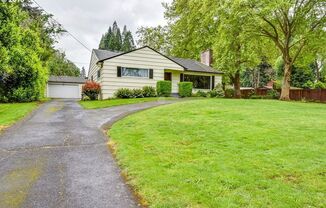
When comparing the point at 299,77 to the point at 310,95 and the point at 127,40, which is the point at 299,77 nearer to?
the point at 310,95

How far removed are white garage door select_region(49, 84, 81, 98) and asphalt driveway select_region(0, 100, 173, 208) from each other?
1075 inches

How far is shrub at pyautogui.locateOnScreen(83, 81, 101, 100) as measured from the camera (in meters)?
22.3

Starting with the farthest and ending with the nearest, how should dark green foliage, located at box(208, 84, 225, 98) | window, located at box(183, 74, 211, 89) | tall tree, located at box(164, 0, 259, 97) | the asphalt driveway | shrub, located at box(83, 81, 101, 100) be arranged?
window, located at box(183, 74, 211, 89), dark green foliage, located at box(208, 84, 225, 98), shrub, located at box(83, 81, 101, 100), tall tree, located at box(164, 0, 259, 97), the asphalt driveway

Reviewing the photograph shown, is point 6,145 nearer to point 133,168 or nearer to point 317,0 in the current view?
point 133,168

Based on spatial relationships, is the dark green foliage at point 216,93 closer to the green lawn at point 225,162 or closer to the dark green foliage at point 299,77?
the green lawn at point 225,162

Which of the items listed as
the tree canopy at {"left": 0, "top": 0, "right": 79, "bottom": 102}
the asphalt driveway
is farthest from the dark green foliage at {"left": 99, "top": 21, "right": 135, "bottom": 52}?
the asphalt driveway

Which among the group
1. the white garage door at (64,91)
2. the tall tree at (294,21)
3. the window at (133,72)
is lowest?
the white garage door at (64,91)

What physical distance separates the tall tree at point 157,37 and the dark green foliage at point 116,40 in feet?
A: 66.2

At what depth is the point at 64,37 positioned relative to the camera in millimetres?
33750

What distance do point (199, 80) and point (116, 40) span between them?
3973cm

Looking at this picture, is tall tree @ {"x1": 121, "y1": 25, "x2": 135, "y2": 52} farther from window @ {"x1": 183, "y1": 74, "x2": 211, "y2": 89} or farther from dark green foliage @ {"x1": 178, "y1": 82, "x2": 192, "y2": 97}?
dark green foliage @ {"x1": 178, "y1": 82, "x2": 192, "y2": 97}

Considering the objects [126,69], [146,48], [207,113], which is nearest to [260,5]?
[146,48]

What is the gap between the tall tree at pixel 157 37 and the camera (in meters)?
41.2

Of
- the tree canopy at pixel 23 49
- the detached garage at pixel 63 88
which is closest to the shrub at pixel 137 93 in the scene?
the tree canopy at pixel 23 49
